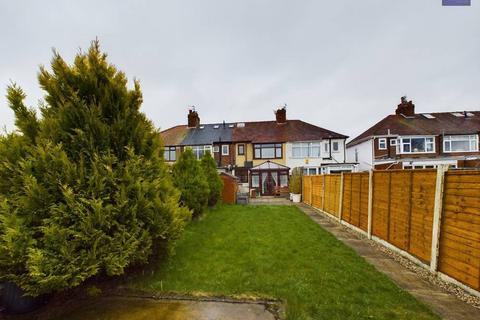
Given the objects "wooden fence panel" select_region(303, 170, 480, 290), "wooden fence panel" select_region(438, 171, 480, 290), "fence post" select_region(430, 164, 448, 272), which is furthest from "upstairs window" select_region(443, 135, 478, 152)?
"wooden fence panel" select_region(438, 171, 480, 290)

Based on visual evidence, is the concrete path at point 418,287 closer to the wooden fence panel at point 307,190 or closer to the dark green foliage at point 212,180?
the dark green foliage at point 212,180

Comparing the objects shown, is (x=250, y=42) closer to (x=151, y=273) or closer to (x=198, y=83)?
(x=198, y=83)

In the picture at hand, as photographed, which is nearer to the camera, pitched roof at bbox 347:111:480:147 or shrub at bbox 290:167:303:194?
shrub at bbox 290:167:303:194

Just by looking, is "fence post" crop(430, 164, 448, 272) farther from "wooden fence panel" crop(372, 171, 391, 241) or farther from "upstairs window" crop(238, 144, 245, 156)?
"upstairs window" crop(238, 144, 245, 156)

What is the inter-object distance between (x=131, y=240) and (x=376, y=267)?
5.06 metres

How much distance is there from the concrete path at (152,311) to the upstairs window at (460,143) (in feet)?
105

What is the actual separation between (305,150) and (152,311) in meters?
26.3

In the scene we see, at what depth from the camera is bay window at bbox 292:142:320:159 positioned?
27531 mm

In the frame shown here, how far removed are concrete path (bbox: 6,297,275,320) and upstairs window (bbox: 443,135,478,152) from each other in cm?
3207

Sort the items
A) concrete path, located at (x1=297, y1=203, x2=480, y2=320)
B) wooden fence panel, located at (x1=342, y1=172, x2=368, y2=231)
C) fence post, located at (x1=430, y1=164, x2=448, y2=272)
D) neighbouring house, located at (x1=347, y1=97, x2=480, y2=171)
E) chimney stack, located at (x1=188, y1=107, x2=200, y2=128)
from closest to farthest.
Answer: concrete path, located at (x1=297, y1=203, x2=480, y2=320), fence post, located at (x1=430, y1=164, x2=448, y2=272), wooden fence panel, located at (x1=342, y1=172, x2=368, y2=231), neighbouring house, located at (x1=347, y1=97, x2=480, y2=171), chimney stack, located at (x1=188, y1=107, x2=200, y2=128)

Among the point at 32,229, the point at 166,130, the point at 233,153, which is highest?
the point at 166,130

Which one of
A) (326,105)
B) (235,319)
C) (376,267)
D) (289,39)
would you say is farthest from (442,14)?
(326,105)

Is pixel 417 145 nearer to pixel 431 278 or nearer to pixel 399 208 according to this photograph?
pixel 399 208

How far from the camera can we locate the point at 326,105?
122ft
